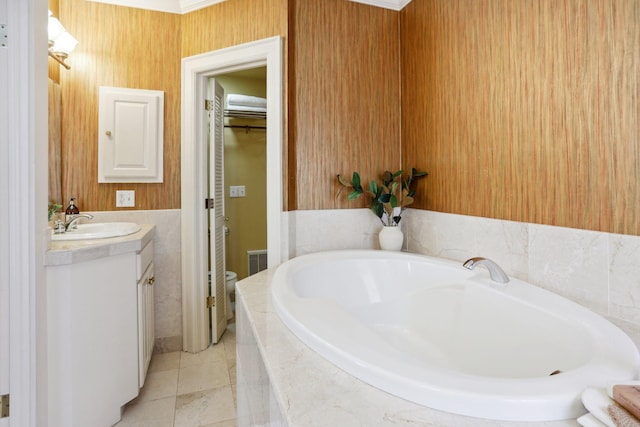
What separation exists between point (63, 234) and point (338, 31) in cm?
196

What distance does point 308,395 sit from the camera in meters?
0.63

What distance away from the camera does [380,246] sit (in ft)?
6.98

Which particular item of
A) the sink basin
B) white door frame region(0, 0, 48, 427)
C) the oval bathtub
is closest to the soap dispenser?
the sink basin

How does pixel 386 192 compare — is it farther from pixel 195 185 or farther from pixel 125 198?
pixel 125 198

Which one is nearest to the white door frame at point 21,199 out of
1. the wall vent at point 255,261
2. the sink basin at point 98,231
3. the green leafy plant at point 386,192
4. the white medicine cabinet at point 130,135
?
the sink basin at point 98,231

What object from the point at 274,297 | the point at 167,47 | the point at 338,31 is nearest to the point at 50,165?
the point at 167,47

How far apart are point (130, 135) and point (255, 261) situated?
5.97 feet

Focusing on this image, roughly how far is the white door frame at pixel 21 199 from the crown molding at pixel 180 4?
110cm

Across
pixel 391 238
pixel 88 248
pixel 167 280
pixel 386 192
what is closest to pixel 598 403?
pixel 391 238

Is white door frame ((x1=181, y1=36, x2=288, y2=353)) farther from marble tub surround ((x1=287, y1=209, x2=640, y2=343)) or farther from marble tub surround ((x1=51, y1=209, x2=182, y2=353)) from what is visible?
marble tub surround ((x1=287, y1=209, x2=640, y2=343))

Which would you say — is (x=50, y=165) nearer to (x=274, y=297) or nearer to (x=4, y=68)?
(x=4, y=68)

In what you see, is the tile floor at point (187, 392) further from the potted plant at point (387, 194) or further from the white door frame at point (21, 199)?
the potted plant at point (387, 194)

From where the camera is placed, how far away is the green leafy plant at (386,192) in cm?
201

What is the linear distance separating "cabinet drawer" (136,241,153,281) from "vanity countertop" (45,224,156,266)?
66 millimetres
